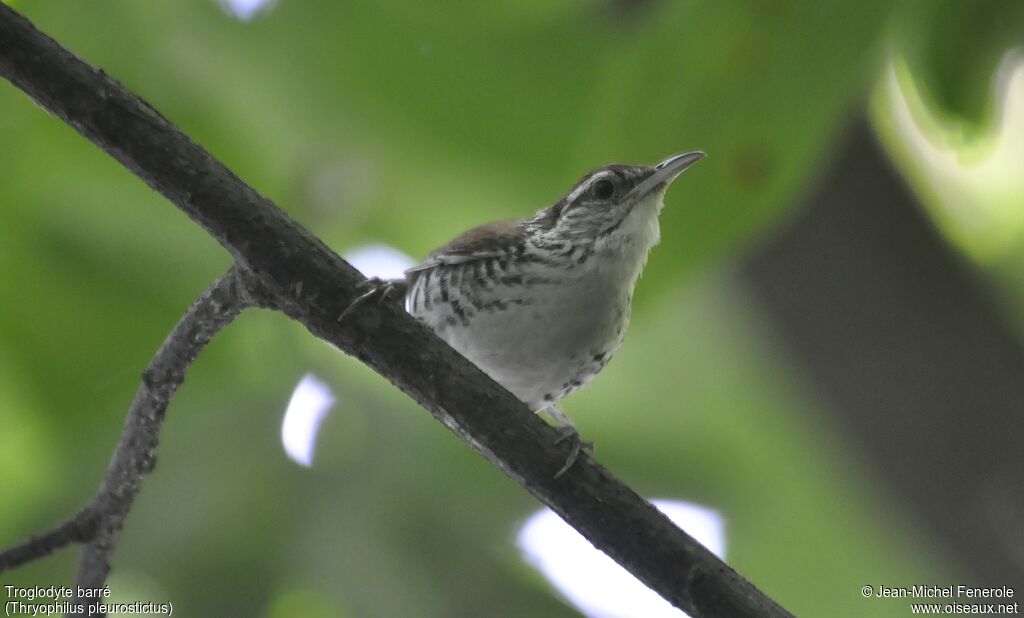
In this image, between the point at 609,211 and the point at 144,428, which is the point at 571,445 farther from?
the point at 609,211

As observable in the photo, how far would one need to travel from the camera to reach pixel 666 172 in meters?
3.10

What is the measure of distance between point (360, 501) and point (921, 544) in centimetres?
211

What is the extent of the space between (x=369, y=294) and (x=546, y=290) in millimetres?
1069

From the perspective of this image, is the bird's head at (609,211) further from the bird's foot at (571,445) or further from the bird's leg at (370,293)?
the bird's leg at (370,293)

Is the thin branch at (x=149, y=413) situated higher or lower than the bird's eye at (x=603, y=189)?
lower

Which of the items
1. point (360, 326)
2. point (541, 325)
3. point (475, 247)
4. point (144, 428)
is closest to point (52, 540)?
point (144, 428)

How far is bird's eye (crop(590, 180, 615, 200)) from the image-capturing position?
3484 millimetres

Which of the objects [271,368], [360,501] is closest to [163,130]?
[271,368]

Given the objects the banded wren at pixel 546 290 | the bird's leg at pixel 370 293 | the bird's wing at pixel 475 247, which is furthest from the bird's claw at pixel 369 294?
the bird's wing at pixel 475 247

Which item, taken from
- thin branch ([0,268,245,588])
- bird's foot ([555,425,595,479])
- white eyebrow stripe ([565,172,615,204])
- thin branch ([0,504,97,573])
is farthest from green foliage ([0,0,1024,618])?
thin branch ([0,504,97,573])

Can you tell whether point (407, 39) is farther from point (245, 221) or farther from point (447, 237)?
point (245, 221)

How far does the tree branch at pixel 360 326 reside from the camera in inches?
78.4

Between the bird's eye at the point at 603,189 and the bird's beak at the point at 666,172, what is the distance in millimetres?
105

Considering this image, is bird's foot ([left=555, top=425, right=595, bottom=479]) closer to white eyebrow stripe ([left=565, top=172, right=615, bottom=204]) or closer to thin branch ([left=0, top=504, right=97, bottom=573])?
thin branch ([left=0, top=504, right=97, bottom=573])
